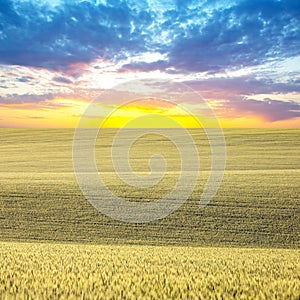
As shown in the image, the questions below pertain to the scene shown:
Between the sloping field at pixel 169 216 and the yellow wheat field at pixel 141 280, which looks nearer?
the yellow wheat field at pixel 141 280

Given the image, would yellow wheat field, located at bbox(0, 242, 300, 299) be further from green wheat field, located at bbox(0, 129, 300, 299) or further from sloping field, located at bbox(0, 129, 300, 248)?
sloping field, located at bbox(0, 129, 300, 248)

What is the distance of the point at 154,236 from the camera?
1620cm

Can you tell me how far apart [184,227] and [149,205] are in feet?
12.2

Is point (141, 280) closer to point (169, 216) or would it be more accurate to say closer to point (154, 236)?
point (154, 236)

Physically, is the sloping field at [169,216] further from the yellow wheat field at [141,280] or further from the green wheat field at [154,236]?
the yellow wheat field at [141,280]

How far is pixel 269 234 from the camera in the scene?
16.3m

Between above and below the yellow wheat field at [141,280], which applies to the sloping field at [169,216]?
below

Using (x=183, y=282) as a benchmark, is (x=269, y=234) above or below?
below

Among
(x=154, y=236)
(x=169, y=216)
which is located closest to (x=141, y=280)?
(x=154, y=236)

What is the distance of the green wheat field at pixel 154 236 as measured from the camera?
14.7 ft

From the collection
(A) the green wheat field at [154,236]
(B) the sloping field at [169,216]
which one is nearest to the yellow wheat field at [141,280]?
(A) the green wheat field at [154,236]

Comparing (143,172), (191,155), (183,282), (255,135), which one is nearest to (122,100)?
(183,282)

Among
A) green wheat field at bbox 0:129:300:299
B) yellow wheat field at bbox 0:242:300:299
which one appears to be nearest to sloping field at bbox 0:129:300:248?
green wheat field at bbox 0:129:300:299

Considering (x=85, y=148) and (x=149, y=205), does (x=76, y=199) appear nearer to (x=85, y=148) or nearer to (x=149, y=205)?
(x=149, y=205)
